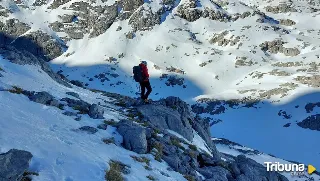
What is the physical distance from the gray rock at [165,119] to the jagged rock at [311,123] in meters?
124

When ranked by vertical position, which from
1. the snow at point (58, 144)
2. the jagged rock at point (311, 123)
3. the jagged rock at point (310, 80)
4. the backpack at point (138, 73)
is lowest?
the snow at point (58, 144)

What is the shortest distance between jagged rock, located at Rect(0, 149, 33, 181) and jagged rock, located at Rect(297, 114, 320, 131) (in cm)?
13966

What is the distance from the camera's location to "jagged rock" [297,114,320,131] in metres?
143

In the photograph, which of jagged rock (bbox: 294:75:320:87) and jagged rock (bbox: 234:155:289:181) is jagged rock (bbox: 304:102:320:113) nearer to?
jagged rock (bbox: 294:75:320:87)

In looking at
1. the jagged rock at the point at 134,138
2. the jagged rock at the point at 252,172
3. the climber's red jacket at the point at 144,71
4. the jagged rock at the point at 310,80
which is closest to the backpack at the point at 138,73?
the climber's red jacket at the point at 144,71

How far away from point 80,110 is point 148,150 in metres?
5.18

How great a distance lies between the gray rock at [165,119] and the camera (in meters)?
27.3

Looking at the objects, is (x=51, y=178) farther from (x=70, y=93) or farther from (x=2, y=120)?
(x=70, y=93)

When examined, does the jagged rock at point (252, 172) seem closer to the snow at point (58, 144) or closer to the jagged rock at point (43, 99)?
the snow at point (58, 144)

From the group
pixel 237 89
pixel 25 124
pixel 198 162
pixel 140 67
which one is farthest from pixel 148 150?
pixel 237 89

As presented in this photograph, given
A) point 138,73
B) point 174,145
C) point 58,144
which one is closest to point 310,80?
point 138,73

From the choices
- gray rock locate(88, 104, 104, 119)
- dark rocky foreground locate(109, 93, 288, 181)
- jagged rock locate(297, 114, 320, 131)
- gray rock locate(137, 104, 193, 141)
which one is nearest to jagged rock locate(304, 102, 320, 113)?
jagged rock locate(297, 114, 320, 131)

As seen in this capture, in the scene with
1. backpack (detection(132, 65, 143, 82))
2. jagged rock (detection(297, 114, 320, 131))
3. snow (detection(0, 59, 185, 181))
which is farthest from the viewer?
jagged rock (detection(297, 114, 320, 131))

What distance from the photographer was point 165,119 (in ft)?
92.8
